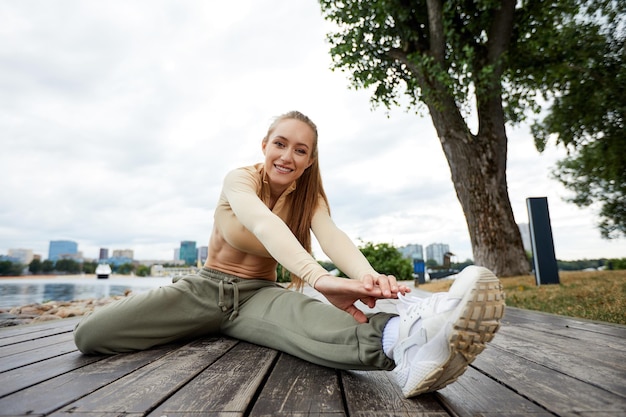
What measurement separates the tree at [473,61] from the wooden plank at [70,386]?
4.98m

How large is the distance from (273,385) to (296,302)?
42 cm

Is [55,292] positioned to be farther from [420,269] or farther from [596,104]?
[596,104]

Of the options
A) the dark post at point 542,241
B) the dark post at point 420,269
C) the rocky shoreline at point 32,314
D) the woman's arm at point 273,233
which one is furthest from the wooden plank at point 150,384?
the dark post at point 420,269

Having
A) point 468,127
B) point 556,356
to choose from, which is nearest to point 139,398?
point 556,356

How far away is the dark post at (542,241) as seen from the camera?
4727 mm

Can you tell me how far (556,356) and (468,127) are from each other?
4.93 meters

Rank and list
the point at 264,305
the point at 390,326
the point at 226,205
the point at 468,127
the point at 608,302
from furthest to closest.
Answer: the point at 468,127 → the point at 608,302 → the point at 226,205 → the point at 264,305 → the point at 390,326

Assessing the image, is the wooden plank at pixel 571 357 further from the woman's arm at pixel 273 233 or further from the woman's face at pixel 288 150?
the woman's face at pixel 288 150

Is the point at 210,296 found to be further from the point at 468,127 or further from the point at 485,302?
the point at 468,127

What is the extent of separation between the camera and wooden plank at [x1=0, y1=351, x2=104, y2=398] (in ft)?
3.58

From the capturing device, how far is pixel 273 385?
41.5 inches

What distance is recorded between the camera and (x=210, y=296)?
1640 millimetres

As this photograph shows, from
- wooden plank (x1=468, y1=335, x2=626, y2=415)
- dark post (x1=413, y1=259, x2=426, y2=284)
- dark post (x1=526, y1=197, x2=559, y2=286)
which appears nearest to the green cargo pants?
wooden plank (x1=468, y1=335, x2=626, y2=415)

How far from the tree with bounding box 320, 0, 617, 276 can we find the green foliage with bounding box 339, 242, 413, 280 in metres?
3.30
